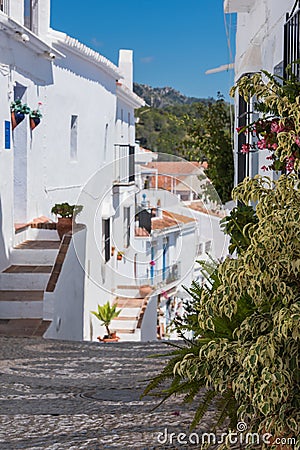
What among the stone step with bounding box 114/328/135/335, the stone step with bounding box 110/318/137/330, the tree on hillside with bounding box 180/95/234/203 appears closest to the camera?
the tree on hillside with bounding box 180/95/234/203

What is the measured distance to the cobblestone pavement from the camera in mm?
4742

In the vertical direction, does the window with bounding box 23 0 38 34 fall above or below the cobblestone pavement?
above

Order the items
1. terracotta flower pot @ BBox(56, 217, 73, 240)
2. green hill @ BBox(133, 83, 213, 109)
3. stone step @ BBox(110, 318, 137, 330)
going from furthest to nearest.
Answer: green hill @ BBox(133, 83, 213, 109)
stone step @ BBox(110, 318, 137, 330)
terracotta flower pot @ BBox(56, 217, 73, 240)

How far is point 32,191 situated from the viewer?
42.5ft

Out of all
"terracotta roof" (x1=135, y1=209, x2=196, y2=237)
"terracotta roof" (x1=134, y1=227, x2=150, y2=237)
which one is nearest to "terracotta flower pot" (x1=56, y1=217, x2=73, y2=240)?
"terracotta roof" (x1=135, y1=209, x2=196, y2=237)

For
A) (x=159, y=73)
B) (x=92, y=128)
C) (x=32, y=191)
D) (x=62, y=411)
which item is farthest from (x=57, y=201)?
(x=159, y=73)

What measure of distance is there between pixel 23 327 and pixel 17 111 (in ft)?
12.2

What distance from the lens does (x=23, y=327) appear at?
9.27 meters

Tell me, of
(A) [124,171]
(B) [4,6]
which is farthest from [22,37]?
(A) [124,171]

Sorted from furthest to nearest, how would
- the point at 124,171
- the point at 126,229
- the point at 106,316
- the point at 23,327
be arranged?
Result: the point at 124,171
the point at 126,229
the point at 106,316
the point at 23,327

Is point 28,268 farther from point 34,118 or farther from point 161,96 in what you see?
point 161,96

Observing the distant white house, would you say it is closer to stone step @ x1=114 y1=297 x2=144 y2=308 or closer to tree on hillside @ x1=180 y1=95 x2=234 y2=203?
stone step @ x1=114 y1=297 x2=144 y2=308

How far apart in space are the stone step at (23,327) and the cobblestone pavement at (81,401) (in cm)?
41

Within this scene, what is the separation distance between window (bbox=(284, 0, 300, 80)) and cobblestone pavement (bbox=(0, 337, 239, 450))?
2.94m
